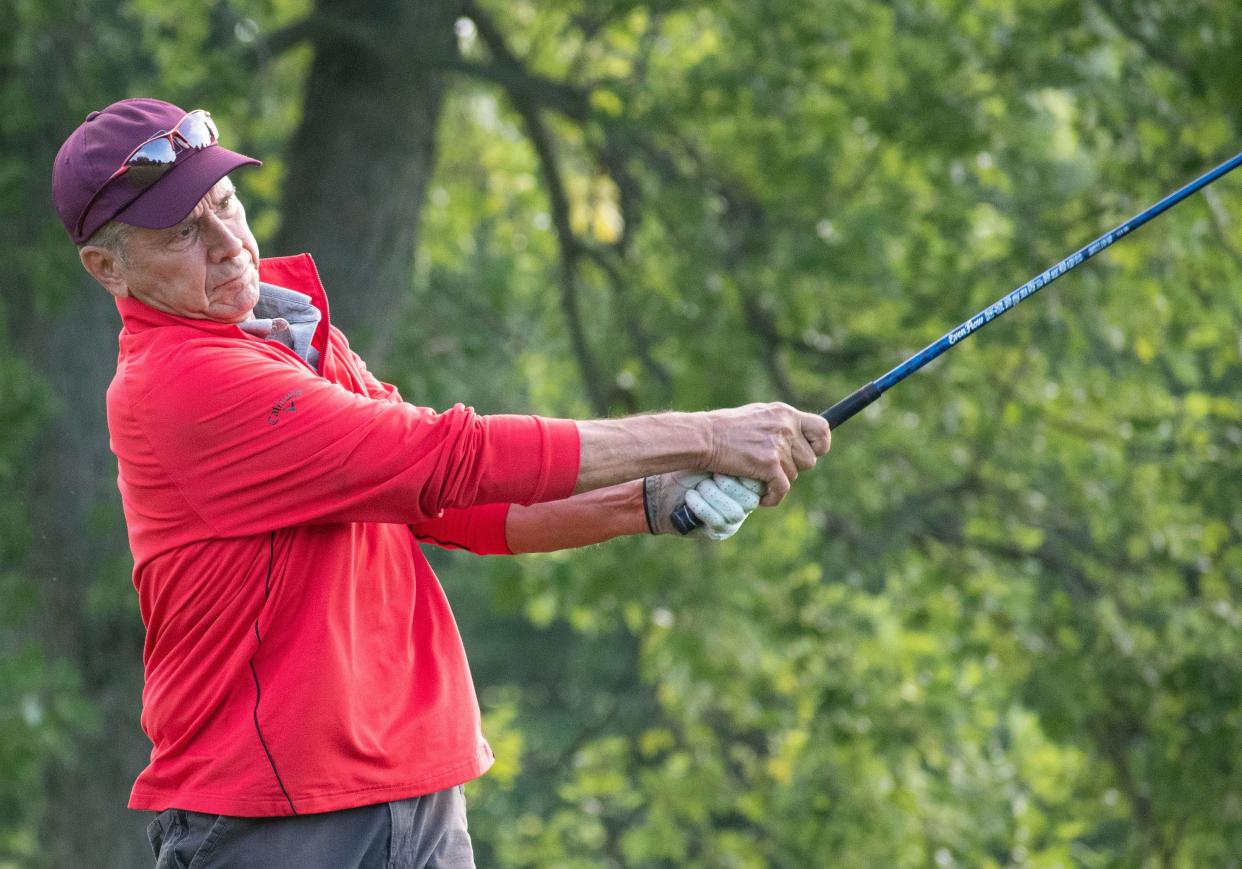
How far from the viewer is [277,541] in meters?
2.30

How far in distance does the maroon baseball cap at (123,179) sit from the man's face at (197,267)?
0.04 meters

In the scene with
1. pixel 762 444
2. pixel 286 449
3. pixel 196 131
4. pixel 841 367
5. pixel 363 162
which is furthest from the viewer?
pixel 363 162

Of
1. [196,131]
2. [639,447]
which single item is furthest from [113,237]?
[639,447]

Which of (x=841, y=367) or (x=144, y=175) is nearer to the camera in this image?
(x=144, y=175)

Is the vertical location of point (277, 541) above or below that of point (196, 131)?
below

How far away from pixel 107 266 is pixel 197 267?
0.15 m

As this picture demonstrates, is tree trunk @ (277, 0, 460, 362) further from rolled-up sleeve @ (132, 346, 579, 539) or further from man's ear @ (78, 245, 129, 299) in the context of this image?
rolled-up sleeve @ (132, 346, 579, 539)

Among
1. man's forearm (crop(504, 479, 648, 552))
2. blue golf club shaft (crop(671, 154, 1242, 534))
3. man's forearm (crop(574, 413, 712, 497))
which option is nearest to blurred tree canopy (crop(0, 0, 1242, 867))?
blue golf club shaft (crop(671, 154, 1242, 534))

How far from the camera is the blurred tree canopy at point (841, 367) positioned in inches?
220

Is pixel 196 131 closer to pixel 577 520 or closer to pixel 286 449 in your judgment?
pixel 286 449

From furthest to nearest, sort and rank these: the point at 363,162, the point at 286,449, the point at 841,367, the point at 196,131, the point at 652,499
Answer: the point at 363,162, the point at 841,367, the point at 652,499, the point at 196,131, the point at 286,449

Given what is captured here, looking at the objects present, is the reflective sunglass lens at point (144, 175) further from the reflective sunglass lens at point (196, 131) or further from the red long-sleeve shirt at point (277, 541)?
the red long-sleeve shirt at point (277, 541)

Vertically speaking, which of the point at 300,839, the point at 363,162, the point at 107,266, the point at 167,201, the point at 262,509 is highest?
the point at 167,201

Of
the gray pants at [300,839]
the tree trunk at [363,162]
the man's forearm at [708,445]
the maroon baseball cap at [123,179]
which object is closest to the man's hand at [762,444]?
the man's forearm at [708,445]
